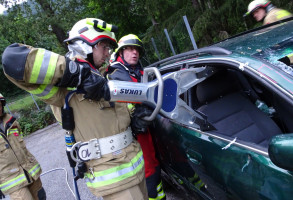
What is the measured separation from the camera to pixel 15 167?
256cm

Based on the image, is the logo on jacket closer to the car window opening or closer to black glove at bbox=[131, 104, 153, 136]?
black glove at bbox=[131, 104, 153, 136]

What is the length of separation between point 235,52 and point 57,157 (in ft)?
16.3

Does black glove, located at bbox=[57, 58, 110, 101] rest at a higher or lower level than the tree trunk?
lower

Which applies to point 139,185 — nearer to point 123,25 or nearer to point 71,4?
point 123,25

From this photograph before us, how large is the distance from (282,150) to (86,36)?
132 centimetres

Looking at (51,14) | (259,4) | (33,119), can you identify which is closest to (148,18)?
(259,4)

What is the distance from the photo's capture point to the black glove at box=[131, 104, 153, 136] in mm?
1726

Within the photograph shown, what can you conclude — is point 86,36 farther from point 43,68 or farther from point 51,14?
point 51,14

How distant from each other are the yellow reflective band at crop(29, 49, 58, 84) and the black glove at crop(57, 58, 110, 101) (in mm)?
69

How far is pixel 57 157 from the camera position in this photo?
5.58 meters

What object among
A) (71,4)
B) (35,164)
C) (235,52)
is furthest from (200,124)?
(71,4)

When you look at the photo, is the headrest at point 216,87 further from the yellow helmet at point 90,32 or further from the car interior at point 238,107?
the yellow helmet at point 90,32

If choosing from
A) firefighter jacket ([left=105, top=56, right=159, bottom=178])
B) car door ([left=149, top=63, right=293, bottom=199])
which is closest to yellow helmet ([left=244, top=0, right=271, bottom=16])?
firefighter jacket ([left=105, top=56, right=159, bottom=178])

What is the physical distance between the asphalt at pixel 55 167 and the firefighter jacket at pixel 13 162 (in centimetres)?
111
